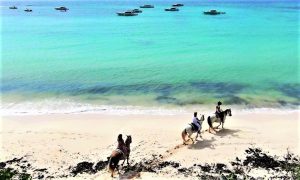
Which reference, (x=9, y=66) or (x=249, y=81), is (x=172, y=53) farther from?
(x=9, y=66)

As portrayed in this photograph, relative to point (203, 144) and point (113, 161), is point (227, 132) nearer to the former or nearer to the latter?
point (203, 144)

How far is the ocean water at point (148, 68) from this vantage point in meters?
27.0

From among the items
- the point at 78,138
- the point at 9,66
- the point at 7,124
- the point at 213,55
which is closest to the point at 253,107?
the point at 78,138

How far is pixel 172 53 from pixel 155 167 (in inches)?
1167

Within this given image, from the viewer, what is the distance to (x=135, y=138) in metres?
19.5

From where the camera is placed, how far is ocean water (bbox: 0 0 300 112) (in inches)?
1065

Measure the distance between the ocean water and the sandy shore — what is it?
274 cm

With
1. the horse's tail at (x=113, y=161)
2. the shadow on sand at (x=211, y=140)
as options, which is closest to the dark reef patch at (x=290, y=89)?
the shadow on sand at (x=211, y=140)

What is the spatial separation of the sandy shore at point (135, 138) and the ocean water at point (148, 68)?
274cm

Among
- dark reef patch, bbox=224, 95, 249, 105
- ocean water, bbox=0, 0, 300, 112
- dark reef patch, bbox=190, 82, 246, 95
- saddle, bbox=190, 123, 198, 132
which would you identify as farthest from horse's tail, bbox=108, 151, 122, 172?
dark reef patch, bbox=190, 82, 246, 95

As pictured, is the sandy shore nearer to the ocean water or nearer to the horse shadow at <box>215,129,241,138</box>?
the horse shadow at <box>215,129,241,138</box>

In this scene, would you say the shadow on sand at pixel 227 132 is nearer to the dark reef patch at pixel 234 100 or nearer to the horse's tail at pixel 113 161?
the dark reef patch at pixel 234 100

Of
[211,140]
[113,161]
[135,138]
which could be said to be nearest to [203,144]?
[211,140]

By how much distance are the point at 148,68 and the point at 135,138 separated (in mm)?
17934
